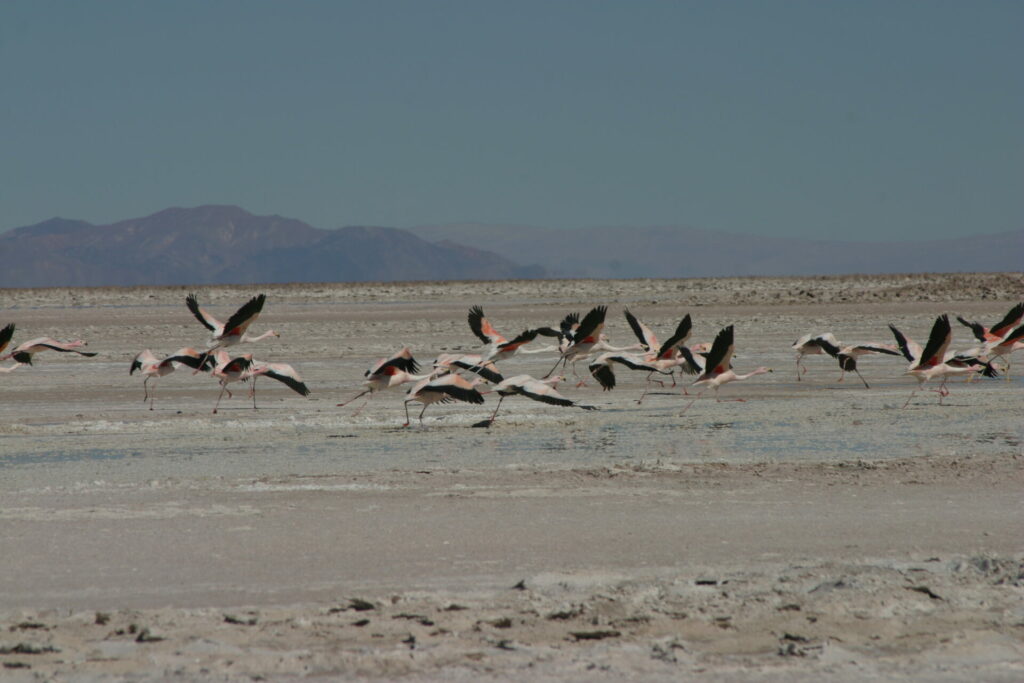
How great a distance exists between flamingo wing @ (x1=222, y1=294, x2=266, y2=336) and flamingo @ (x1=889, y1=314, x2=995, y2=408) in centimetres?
756

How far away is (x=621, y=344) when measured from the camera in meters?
25.2

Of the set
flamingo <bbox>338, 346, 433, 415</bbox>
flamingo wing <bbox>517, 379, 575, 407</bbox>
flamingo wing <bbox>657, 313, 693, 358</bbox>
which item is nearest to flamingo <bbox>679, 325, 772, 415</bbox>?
flamingo wing <bbox>657, 313, 693, 358</bbox>

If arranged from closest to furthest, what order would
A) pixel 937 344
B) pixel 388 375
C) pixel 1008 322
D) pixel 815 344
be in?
pixel 388 375 → pixel 937 344 → pixel 1008 322 → pixel 815 344

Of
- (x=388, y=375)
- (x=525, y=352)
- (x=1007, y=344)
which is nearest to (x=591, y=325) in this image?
(x=525, y=352)

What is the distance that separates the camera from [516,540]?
7.08 meters

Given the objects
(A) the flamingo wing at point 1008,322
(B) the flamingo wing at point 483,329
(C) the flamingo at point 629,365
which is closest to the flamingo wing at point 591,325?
(C) the flamingo at point 629,365

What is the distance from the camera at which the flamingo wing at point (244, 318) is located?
14977 mm

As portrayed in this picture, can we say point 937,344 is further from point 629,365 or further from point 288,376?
point 288,376

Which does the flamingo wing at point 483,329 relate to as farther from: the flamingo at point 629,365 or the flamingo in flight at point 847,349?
the flamingo in flight at point 847,349

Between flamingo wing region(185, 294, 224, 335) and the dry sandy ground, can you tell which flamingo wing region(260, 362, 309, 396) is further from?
flamingo wing region(185, 294, 224, 335)

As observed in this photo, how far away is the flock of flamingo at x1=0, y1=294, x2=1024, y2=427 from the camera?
13000mm

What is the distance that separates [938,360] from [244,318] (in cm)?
828

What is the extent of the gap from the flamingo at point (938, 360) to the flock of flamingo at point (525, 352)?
0.01 metres

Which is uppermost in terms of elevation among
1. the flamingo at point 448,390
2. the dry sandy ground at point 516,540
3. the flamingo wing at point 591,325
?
the flamingo wing at point 591,325
